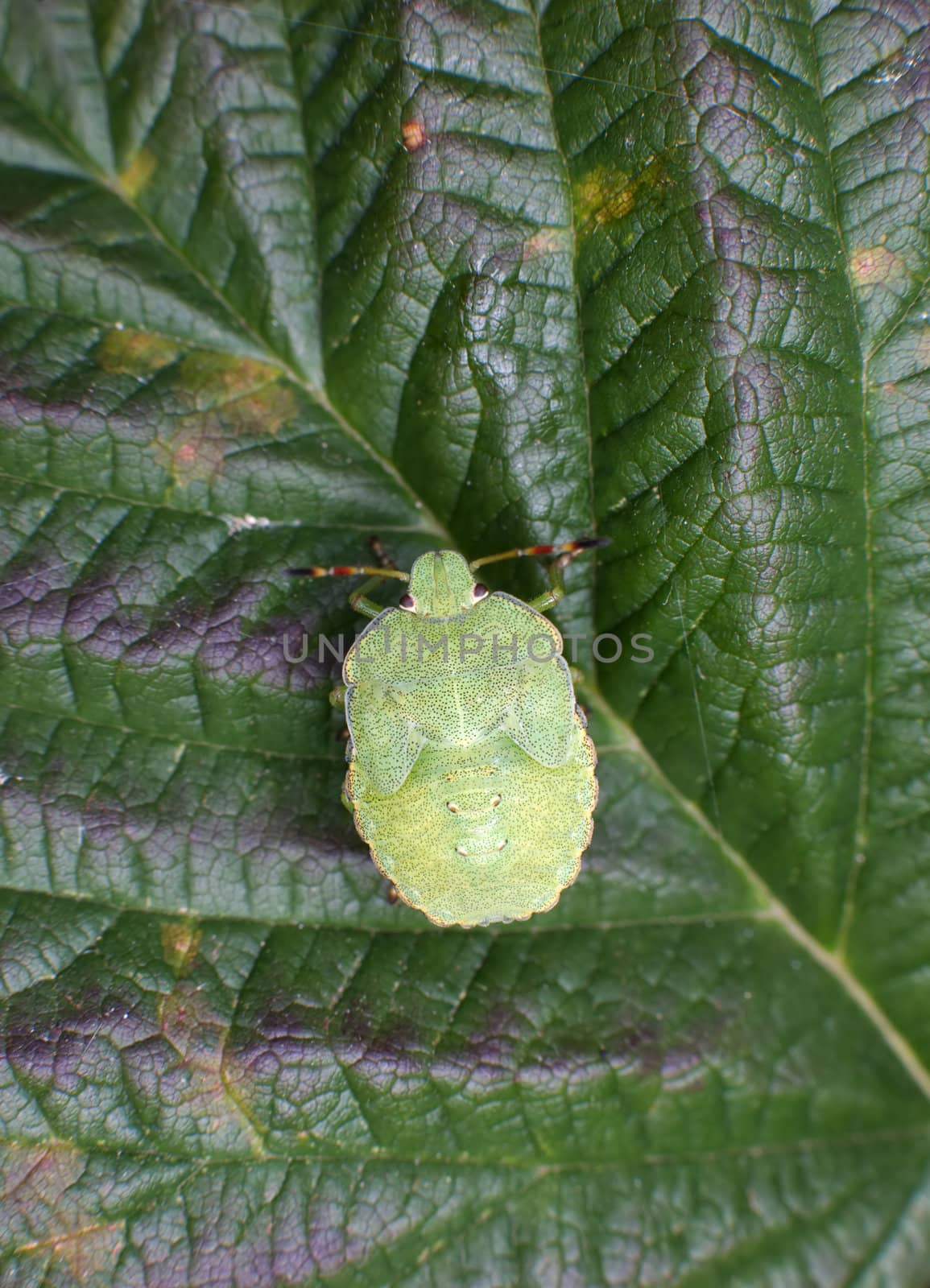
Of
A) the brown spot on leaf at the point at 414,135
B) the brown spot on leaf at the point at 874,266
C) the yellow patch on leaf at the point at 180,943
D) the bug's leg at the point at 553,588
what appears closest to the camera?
the brown spot on leaf at the point at 874,266

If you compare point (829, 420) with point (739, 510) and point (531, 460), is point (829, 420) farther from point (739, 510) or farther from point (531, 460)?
point (531, 460)

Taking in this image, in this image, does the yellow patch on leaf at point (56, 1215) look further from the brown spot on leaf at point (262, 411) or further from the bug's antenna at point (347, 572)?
the brown spot on leaf at point (262, 411)

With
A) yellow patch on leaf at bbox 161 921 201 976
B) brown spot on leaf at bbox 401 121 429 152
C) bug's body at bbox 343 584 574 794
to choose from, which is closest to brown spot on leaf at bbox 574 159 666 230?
brown spot on leaf at bbox 401 121 429 152

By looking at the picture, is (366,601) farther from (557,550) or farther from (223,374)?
(223,374)

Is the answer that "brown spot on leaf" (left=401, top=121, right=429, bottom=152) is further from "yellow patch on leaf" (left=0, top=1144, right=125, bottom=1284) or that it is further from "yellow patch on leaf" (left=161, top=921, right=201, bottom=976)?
"yellow patch on leaf" (left=0, top=1144, right=125, bottom=1284)

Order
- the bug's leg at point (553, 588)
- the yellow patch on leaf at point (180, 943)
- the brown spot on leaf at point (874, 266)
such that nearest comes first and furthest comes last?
the brown spot on leaf at point (874, 266) → the yellow patch on leaf at point (180, 943) → the bug's leg at point (553, 588)

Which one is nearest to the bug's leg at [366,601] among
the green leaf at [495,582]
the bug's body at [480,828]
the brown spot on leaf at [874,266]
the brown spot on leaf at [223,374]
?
the green leaf at [495,582]
